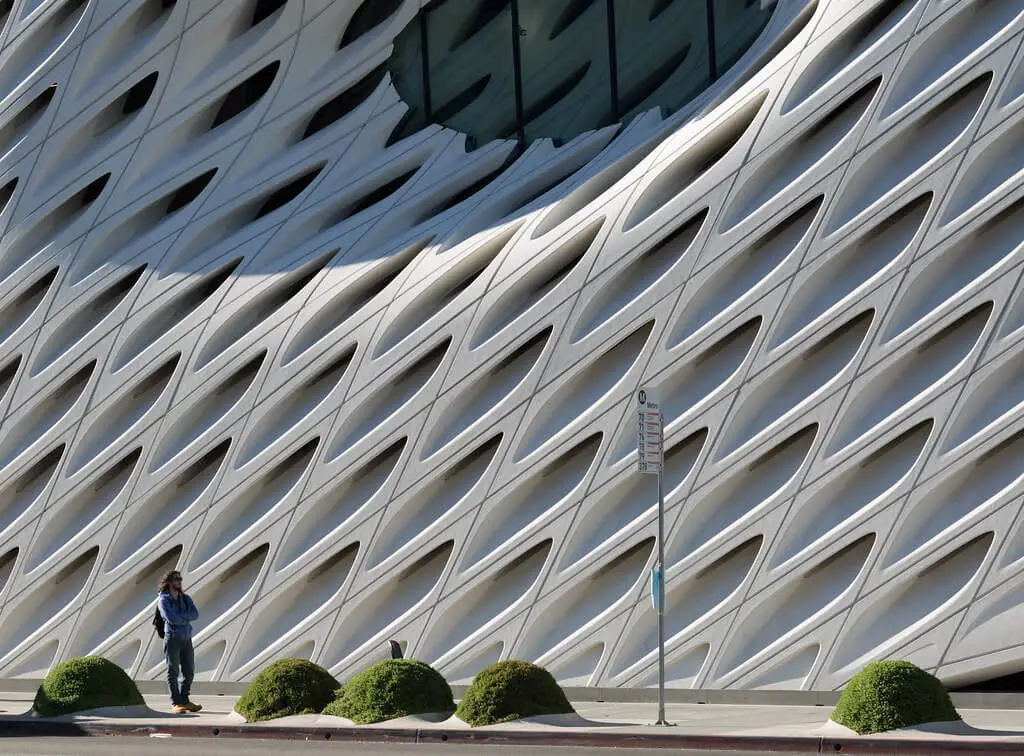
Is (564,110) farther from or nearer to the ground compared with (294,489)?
farther from the ground

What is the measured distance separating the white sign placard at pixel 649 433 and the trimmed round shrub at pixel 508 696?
2.58 metres

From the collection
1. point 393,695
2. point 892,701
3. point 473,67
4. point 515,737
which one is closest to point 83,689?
point 393,695

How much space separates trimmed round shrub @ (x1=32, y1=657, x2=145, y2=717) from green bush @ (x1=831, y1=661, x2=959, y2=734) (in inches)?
356

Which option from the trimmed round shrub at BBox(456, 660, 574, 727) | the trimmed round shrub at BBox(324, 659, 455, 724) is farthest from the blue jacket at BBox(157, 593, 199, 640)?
the trimmed round shrub at BBox(456, 660, 574, 727)

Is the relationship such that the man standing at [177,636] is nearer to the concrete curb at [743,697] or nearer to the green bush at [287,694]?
the green bush at [287,694]

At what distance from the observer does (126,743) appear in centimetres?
1742

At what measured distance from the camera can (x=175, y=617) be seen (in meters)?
21.5

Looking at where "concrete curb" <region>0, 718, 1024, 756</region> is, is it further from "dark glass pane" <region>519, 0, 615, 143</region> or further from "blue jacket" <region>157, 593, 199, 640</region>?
"dark glass pane" <region>519, 0, 615, 143</region>

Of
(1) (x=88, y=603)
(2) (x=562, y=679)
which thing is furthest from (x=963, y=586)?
(1) (x=88, y=603)

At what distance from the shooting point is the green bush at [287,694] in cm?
1919

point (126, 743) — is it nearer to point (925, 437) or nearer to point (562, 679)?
point (562, 679)

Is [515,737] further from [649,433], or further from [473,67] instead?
[473,67]

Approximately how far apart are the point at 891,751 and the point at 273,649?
42.2 feet

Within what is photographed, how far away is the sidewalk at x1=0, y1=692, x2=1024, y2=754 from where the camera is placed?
15.3 meters
